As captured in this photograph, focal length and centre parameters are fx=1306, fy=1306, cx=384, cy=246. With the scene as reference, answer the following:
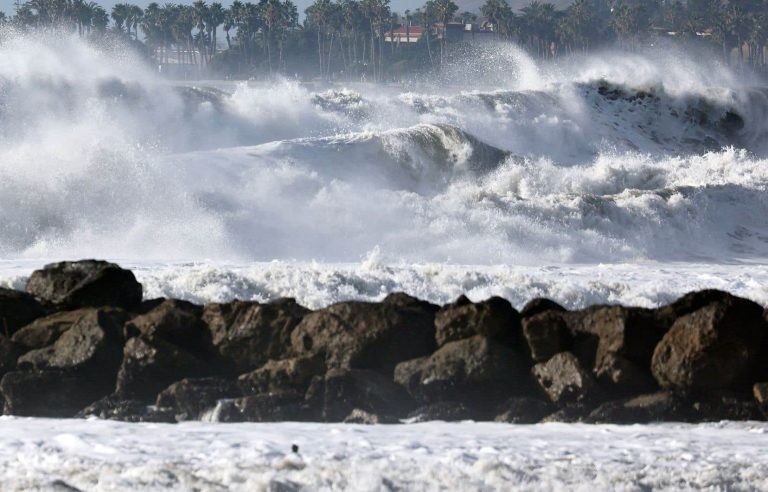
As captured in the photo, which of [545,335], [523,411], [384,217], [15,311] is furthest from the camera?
[384,217]

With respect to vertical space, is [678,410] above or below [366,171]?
below

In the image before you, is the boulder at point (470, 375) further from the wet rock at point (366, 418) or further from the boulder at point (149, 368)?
the boulder at point (149, 368)

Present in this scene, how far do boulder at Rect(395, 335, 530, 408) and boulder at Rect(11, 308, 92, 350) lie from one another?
2.14 m

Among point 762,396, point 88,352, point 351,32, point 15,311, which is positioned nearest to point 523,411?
point 762,396

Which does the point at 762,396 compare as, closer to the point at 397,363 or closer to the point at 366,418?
the point at 397,363

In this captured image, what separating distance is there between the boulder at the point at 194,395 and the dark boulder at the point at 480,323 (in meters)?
1.28

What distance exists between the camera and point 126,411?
24.4 ft

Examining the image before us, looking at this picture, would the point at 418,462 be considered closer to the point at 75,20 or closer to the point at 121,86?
the point at 121,86

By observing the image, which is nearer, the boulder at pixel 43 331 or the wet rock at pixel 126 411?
the wet rock at pixel 126 411

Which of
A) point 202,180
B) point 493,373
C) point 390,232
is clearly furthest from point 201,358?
point 202,180

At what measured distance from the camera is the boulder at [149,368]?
765 cm

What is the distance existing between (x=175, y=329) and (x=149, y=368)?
0.35 metres

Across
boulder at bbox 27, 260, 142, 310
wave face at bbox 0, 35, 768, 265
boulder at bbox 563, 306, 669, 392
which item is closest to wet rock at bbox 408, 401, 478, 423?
boulder at bbox 563, 306, 669, 392

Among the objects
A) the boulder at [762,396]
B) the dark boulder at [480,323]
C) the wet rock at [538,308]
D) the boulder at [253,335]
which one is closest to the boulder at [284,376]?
the boulder at [253,335]
